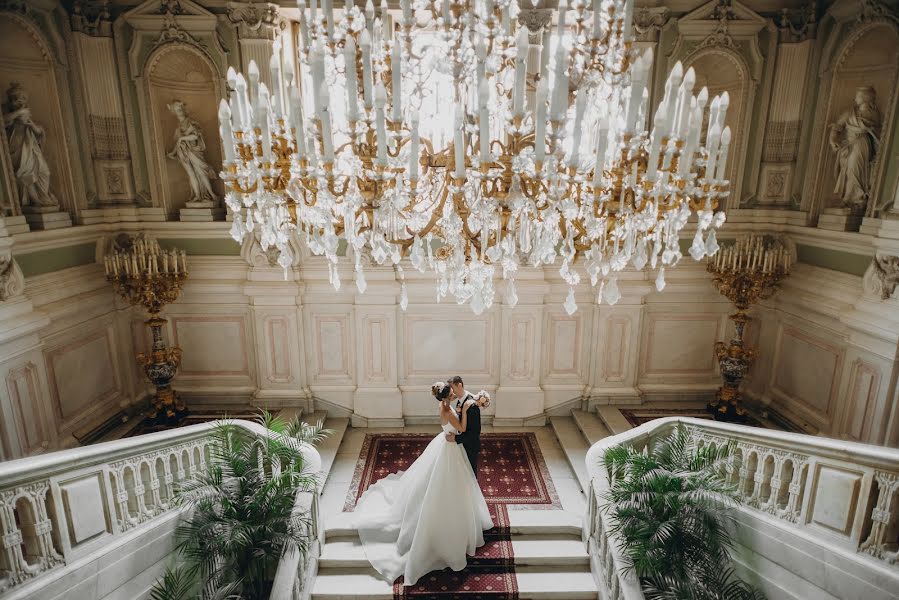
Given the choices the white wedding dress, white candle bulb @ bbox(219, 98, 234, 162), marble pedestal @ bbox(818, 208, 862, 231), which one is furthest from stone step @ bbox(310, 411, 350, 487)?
marble pedestal @ bbox(818, 208, 862, 231)

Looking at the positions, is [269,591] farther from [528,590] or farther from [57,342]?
[57,342]

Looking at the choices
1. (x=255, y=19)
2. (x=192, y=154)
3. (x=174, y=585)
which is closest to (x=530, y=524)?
(x=174, y=585)

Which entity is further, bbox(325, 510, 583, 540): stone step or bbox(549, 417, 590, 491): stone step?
bbox(549, 417, 590, 491): stone step

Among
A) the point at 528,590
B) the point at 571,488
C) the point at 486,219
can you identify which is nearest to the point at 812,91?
the point at 571,488

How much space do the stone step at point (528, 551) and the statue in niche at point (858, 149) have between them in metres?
4.47

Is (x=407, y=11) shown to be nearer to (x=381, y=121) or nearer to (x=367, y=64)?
(x=367, y=64)

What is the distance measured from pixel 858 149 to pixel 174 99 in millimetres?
7554

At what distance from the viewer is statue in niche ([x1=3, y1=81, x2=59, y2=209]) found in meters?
4.82

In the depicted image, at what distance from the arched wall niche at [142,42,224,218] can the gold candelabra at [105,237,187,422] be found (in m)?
0.69

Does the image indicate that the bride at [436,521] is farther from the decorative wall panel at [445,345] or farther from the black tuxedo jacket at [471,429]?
the decorative wall panel at [445,345]

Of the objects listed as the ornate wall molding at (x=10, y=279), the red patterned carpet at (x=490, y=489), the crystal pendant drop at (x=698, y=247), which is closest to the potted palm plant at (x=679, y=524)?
the red patterned carpet at (x=490, y=489)

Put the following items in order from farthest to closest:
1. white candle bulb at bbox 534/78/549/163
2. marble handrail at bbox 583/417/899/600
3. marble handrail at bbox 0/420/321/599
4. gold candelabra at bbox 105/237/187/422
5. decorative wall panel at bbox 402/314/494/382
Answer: decorative wall panel at bbox 402/314/494/382 < gold candelabra at bbox 105/237/187/422 < marble handrail at bbox 583/417/899/600 < marble handrail at bbox 0/420/321/599 < white candle bulb at bbox 534/78/549/163

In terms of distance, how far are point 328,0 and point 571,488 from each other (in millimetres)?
4834

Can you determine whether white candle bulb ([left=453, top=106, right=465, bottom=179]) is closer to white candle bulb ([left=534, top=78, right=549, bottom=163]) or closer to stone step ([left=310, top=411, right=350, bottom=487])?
white candle bulb ([left=534, top=78, right=549, bottom=163])
